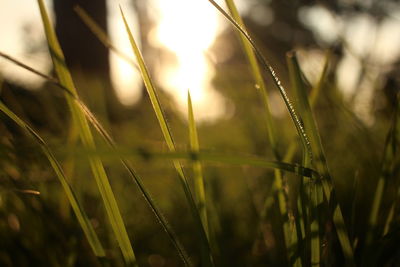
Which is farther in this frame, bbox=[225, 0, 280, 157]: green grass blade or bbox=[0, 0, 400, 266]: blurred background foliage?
bbox=[0, 0, 400, 266]: blurred background foliage

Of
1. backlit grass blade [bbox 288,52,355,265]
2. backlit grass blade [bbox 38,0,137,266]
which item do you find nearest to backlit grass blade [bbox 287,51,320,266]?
backlit grass blade [bbox 288,52,355,265]

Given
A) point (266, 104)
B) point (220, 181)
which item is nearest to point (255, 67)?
point (266, 104)

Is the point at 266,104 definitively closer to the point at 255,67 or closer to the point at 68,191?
the point at 255,67

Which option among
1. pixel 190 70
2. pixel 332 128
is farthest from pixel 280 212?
pixel 332 128

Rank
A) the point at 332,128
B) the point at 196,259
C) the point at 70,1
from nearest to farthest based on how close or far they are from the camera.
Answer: the point at 196,259 < the point at 332,128 < the point at 70,1

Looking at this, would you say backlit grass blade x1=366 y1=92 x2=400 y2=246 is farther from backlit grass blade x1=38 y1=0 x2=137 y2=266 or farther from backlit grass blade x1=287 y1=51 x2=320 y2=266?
backlit grass blade x1=38 y1=0 x2=137 y2=266

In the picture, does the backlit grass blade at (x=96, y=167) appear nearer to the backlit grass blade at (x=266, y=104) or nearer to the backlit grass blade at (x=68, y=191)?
the backlit grass blade at (x=68, y=191)

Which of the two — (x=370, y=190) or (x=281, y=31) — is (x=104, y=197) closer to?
(x=370, y=190)
